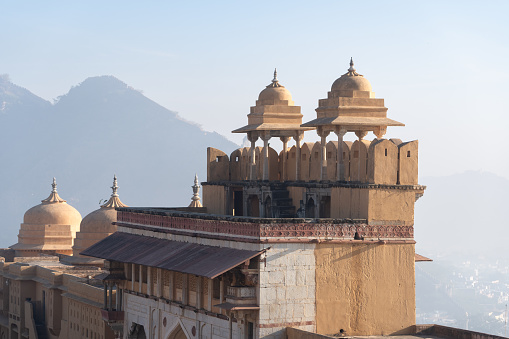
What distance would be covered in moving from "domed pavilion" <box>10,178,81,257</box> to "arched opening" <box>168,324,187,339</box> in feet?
93.2

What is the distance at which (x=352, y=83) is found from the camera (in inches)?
1113

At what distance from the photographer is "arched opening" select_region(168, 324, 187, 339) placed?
29.0 meters

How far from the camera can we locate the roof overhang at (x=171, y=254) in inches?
960

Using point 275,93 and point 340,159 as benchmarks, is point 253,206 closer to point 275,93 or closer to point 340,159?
point 275,93

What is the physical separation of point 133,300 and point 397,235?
9930 mm

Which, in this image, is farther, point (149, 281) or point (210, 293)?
point (149, 281)

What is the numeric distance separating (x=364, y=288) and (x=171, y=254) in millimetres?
5488

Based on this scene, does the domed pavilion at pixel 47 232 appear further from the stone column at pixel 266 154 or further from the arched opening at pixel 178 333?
the arched opening at pixel 178 333


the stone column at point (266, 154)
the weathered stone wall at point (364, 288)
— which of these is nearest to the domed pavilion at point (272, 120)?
the stone column at point (266, 154)

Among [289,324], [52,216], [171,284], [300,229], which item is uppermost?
[300,229]

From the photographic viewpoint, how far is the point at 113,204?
51438 mm

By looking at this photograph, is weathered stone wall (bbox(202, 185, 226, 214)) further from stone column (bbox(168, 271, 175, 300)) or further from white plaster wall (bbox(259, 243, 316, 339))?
white plaster wall (bbox(259, 243, 316, 339))

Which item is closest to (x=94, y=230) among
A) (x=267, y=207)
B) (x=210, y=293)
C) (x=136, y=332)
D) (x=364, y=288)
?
(x=136, y=332)

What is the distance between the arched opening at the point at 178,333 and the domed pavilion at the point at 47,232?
28413 millimetres
